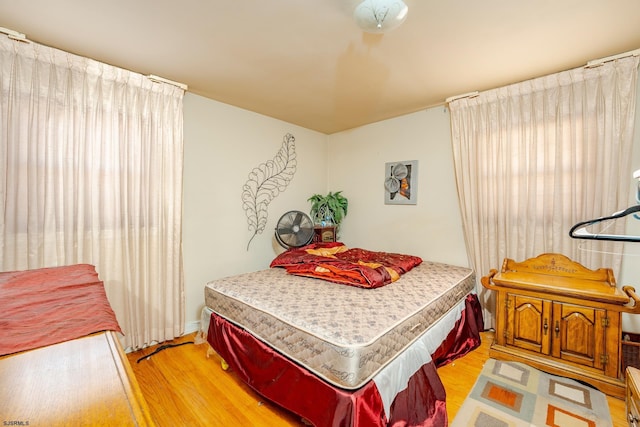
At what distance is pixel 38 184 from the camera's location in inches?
78.2

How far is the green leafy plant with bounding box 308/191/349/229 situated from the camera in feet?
12.8

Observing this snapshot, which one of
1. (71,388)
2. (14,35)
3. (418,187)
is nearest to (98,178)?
(14,35)

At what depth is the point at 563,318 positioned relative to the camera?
2.05 metres

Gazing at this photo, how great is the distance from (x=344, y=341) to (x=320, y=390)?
0.30 m

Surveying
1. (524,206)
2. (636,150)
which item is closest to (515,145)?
(524,206)

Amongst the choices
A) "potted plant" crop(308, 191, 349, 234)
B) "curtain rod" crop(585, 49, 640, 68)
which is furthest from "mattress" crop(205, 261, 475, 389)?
"curtain rod" crop(585, 49, 640, 68)

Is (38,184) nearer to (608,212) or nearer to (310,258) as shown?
(310,258)

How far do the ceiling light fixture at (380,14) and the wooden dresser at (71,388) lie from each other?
1.86m

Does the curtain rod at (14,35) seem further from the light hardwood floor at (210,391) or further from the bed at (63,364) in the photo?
the light hardwood floor at (210,391)

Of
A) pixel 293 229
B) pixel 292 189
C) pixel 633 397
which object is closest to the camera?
pixel 633 397

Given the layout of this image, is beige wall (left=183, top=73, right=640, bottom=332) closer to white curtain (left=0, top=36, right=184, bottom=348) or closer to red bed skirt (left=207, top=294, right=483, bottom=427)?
white curtain (left=0, top=36, right=184, bottom=348)

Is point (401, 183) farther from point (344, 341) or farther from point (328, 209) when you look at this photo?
point (344, 341)

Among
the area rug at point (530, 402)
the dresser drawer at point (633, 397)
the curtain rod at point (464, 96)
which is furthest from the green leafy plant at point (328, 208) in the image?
the dresser drawer at point (633, 397)

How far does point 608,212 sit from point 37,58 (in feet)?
14.3
